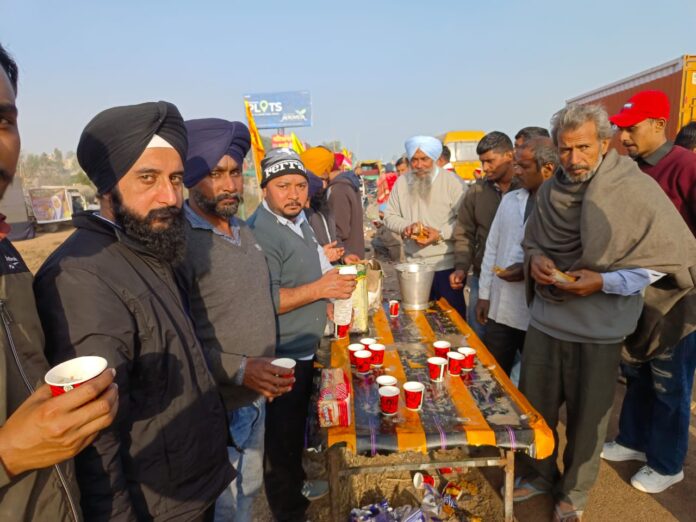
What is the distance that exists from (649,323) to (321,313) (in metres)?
2.07

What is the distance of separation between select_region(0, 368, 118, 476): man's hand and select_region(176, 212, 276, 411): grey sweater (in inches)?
39.7

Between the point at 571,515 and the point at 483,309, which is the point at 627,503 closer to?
the point at 571,515

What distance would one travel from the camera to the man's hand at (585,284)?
85.4 inches

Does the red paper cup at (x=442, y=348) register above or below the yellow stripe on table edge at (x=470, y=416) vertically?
above

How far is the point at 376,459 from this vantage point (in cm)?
302

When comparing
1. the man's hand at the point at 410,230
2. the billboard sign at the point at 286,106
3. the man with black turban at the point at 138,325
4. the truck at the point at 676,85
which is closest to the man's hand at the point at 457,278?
the man's hand at the point at 410,230

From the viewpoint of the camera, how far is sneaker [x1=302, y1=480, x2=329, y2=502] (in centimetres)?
289

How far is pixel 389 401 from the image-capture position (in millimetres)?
1843

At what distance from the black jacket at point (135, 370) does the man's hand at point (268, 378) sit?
1.11 feet

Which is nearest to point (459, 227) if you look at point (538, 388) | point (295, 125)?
point (538, 388)

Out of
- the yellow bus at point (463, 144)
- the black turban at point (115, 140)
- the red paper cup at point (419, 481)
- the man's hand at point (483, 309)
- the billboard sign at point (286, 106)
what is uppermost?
the billboard sign at point (286, 106)

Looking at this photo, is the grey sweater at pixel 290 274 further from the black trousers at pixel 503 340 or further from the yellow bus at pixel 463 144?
the yellow bus at pixel 463 144

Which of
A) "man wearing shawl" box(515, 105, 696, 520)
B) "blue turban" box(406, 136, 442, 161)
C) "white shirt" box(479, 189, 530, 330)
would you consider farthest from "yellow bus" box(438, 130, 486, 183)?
"man wearing shawl" box(515, 105, 696, 520)

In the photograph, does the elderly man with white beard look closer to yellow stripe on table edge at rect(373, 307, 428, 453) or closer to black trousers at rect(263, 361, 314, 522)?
yellow stripe on table edge at rect(373, 307, 428, 453)
